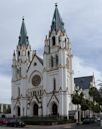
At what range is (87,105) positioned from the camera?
95.9m

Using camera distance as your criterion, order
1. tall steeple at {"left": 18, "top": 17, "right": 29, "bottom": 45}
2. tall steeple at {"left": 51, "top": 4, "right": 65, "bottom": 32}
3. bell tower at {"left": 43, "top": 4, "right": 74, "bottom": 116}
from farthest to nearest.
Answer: tall steeple at {"left": 18, "top": 17, "right": 29, "bottom": 45} < tall steeple at {"left": 51, "top": 4, "right": 65, "bottom": 32} < bell tower at {"left": 43, "top": 4, "right": 74, "bottom": 116}

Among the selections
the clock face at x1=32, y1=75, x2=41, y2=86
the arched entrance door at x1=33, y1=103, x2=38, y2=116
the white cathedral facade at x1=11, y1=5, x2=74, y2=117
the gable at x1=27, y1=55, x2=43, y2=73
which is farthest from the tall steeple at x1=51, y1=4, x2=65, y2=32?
the arched entrance door at x1=33, y1=103, x2=38, y2=116

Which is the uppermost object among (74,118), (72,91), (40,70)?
(40,70)

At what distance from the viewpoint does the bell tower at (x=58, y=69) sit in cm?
9794

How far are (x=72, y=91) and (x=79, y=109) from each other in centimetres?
552

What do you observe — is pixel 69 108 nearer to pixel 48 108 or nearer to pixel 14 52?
pixel 48 108

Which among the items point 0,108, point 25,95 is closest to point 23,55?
point 25,95

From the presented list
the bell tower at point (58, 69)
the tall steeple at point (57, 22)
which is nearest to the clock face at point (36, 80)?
the bell tower at point (58, 69)

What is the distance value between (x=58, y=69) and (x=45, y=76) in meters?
5.00

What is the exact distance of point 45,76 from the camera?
10356 centimetres

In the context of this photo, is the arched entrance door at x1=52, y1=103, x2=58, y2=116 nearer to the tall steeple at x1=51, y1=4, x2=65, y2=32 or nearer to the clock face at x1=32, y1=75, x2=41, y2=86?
the clock face at x1=32, y1=75, x2=41, y2=86

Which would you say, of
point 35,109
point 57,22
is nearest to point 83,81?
point 35,109

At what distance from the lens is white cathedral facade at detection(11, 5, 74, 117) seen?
99562 mm

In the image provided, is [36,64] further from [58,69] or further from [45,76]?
[58,69]
